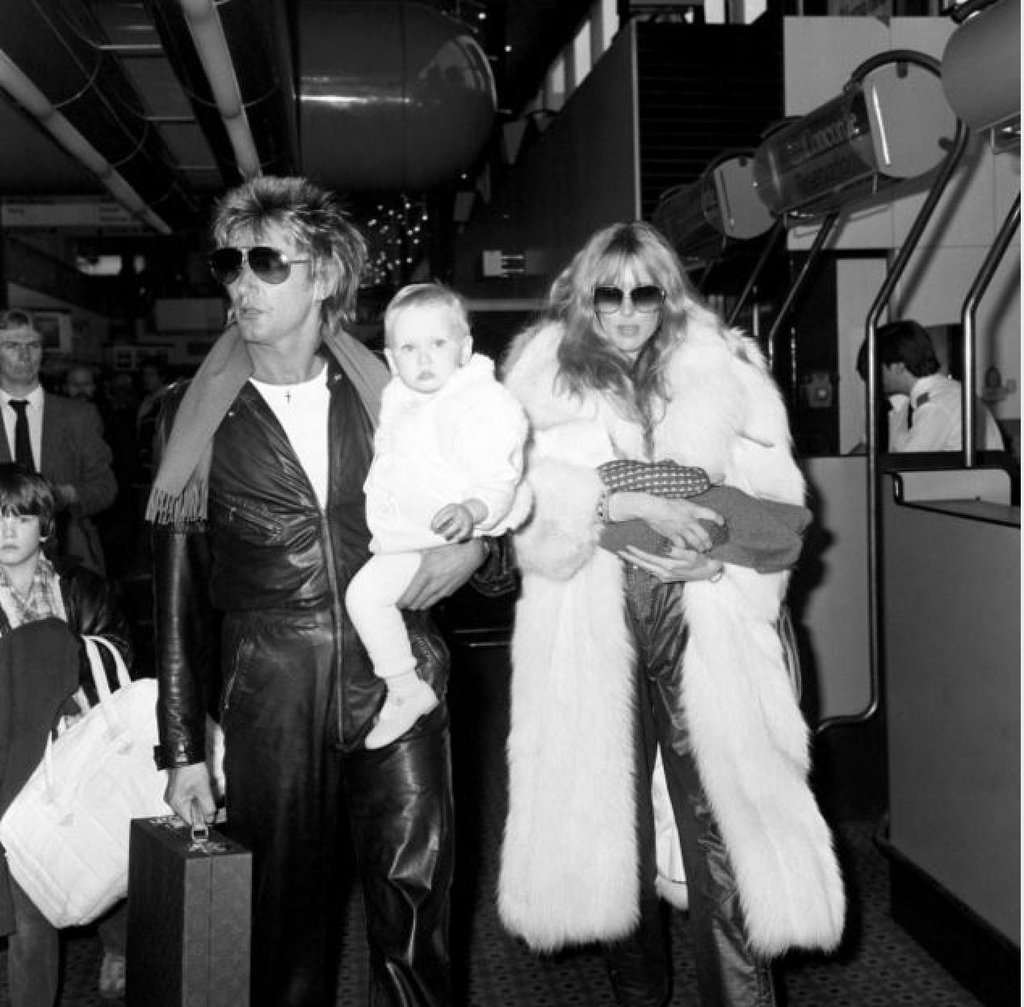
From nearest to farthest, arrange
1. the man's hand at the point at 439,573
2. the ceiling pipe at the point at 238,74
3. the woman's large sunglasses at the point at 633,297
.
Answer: the man's hand at the point at 439,573 < the woman's large sunglasses at the point at 633,297 < the ceiling pipe at the point at 238,74

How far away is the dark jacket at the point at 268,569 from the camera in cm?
230

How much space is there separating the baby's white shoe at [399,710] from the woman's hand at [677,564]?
529 mm

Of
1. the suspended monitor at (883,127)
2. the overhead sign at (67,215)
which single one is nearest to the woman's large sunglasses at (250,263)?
the suspended monitor at (883,127)

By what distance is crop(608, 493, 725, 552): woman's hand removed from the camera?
8.29 ft

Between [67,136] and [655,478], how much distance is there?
5521 millimetres

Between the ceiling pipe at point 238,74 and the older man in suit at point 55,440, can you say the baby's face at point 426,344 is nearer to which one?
the older man in suit at point 55,440

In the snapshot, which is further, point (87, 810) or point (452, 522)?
point (87, 810)

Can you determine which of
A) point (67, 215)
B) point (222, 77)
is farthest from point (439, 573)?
point (67, 215)

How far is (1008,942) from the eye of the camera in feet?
9.71

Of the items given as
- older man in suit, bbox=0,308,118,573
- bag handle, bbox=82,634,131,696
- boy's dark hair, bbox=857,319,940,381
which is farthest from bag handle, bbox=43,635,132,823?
boy's dark hair, bbox=857,319,940,381

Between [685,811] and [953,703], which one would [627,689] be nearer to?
[685,811]

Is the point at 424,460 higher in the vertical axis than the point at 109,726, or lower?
higher

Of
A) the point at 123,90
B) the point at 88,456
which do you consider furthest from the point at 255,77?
the point at 88,456

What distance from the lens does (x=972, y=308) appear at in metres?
3.56
